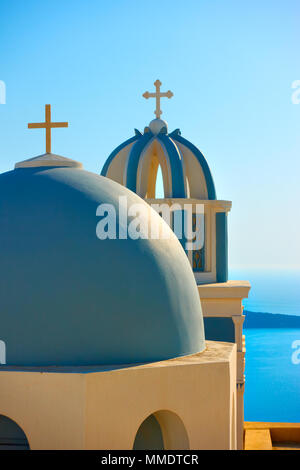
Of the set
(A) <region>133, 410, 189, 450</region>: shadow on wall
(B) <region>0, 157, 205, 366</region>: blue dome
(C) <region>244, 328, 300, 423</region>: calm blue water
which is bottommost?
(C) <region>244, 328, 300, 423</region>: calm blue water

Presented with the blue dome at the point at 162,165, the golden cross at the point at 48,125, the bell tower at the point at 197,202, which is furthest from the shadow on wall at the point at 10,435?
the blue dome at the point at 162,165

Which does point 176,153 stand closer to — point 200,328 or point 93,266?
point 200,328

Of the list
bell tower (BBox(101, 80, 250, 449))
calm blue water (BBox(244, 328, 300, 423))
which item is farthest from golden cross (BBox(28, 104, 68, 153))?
calm blue water (BBox(244, 328, 300, 423))

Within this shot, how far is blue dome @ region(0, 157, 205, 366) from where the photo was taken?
284 inches

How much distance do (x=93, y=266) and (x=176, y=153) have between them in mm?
9580

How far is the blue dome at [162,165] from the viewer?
54.6 ft

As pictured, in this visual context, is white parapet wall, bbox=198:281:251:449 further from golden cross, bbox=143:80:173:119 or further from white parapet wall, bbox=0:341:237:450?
white parapet wall, bbox=0:341:237:450

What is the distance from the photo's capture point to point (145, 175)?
55.4 feet

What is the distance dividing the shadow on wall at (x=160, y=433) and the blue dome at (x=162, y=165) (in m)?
8.94

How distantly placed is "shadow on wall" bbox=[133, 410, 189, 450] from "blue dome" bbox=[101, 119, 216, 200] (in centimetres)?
894

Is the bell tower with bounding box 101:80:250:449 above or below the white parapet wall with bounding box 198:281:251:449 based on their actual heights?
above

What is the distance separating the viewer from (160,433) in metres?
8.03
